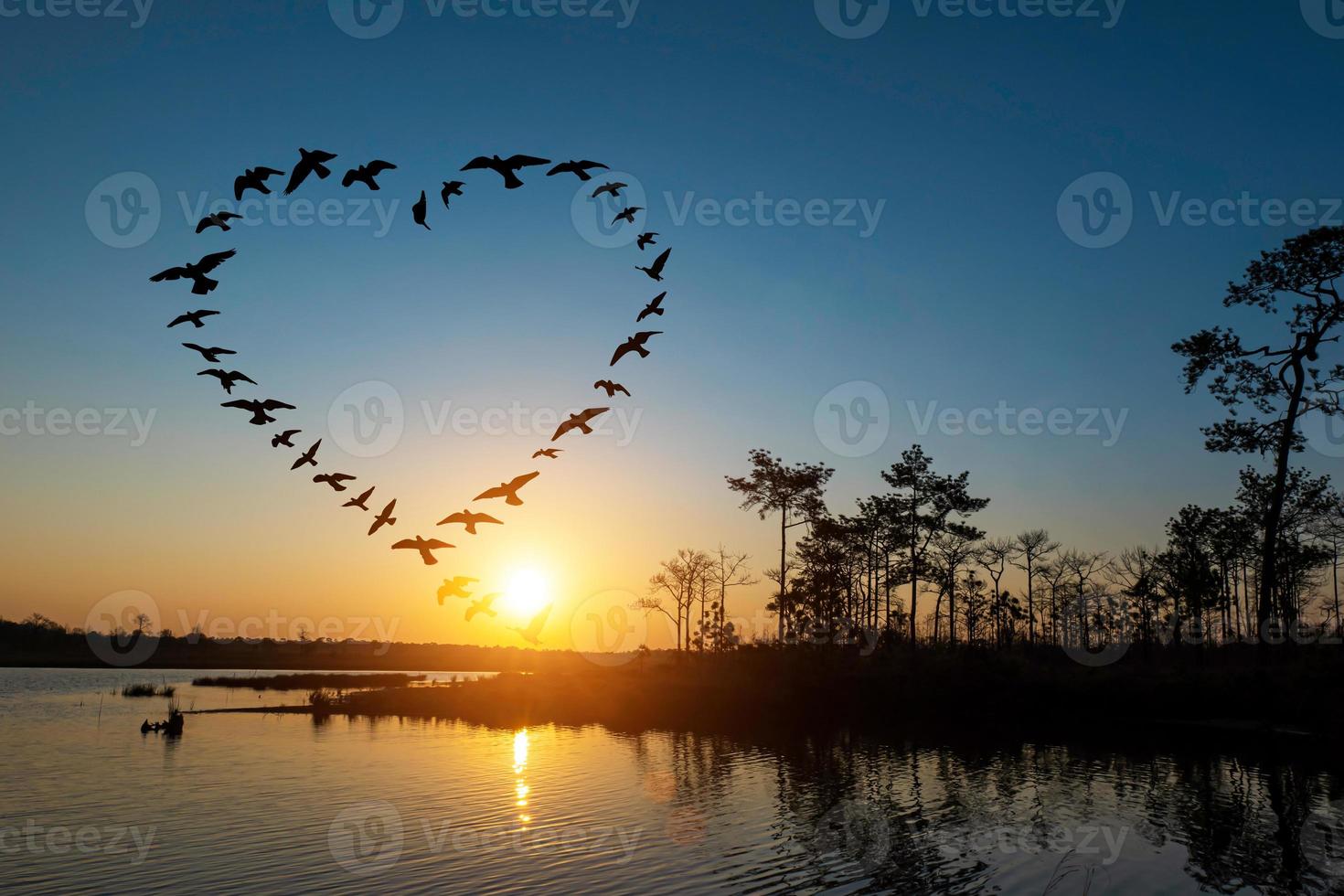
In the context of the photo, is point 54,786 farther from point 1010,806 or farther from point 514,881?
point 1010,806

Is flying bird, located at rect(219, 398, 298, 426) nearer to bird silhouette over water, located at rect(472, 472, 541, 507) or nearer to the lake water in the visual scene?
bird silhouette over water, located at rect(472, 472, 541, 507)

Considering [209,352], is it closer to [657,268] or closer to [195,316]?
[195,316]

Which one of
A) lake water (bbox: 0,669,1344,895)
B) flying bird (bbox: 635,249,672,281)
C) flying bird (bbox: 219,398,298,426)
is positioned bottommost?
lake water (bbox: 0,669,1344,895)

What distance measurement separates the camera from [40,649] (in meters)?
168

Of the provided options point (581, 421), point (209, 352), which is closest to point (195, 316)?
point (209, 352)

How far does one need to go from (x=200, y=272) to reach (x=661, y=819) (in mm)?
20035

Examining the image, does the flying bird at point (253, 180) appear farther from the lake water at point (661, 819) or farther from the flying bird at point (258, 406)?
the lake water at point (661, 819)

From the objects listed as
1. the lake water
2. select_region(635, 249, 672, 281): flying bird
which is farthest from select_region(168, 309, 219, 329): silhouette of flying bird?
the lake water

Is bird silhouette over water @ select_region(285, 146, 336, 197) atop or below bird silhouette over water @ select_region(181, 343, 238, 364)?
atop

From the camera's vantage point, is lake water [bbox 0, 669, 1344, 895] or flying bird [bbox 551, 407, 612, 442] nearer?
flying bird [bbox 551, 407, 612, 442]

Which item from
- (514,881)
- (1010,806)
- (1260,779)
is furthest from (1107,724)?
(514,881)

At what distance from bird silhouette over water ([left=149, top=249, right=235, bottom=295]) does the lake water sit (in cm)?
1338

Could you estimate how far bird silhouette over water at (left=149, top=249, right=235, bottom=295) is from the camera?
29.0ft

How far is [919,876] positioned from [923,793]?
9922 mm
